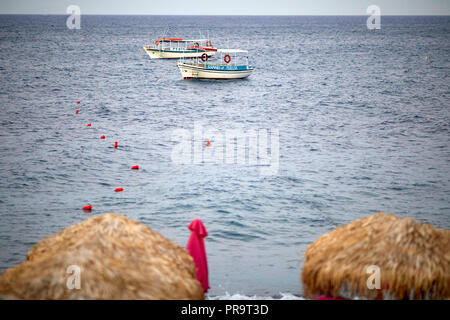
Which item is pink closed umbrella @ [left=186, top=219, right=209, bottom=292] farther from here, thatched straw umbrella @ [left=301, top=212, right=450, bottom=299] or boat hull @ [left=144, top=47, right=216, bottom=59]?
boat hull @ [left=144, top=47, right=216, bottom=59]

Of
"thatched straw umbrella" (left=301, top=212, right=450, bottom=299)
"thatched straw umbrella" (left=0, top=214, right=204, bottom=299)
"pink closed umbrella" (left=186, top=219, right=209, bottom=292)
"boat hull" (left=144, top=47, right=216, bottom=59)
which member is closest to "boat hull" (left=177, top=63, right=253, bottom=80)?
"boat hull" (left=144, top=47, right=216, bottom=59)

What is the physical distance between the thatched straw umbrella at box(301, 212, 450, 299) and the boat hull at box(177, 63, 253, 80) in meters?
45.9

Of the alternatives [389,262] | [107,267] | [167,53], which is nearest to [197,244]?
[107,267]

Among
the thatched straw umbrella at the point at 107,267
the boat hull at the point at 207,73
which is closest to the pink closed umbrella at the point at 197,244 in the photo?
the thatched straw umbrella at the point at 107,267

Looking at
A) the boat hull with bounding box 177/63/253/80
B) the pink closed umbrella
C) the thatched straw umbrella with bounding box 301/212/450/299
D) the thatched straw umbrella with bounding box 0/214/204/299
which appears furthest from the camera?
the boat hull with bounding box 177/63/253/80

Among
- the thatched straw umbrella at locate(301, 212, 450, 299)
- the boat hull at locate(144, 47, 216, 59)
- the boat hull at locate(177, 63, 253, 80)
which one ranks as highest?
the boat hull at locate(144, 47, 216, 59)

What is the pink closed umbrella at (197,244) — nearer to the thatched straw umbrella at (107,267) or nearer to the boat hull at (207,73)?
the thatched straw umbrella at (107,267)

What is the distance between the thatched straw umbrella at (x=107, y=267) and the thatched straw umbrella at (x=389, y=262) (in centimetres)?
228

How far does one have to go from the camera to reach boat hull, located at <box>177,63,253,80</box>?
52.7 metres

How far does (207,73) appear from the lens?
2078 inches

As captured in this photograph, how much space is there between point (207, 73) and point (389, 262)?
46.8 meters
